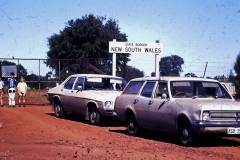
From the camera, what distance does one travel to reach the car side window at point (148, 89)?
13859 mm

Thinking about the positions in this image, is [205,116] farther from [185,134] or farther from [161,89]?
[161,89]

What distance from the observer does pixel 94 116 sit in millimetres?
17344

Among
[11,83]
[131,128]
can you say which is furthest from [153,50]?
[131,128]

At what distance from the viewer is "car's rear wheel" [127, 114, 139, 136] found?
14359 millimetres

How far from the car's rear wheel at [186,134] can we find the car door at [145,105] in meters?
1.36

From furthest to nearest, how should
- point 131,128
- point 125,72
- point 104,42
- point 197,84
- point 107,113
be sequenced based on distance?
1. point 104,42
2. point 125,72
3. point 107,113
4. point 131,128
5. point 197,84

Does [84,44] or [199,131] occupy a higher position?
[84,44]

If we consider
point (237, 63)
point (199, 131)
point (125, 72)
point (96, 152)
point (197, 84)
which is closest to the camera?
point (96, 152)

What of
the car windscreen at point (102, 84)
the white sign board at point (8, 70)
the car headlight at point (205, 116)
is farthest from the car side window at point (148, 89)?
the white sign board at point (8, 70)

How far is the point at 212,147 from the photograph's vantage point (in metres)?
11.8

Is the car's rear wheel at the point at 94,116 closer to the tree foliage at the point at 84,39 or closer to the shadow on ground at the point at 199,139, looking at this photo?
the shadow on ground at the point at 199,139

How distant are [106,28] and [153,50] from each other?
40777mm

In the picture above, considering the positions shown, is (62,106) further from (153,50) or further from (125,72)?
(125,72)

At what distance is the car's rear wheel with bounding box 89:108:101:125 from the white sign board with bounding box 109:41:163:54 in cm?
701
